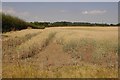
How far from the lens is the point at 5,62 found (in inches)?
480

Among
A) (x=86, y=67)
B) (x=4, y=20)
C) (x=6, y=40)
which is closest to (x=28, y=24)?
(x=4, y=20)

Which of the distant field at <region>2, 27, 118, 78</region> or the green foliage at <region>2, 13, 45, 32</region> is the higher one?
the green foliage at <region>2, 13, 45, 32</region>

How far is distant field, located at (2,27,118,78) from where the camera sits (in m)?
10.8

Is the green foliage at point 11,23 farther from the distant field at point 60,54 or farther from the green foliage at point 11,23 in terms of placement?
the distant field at point 60,54

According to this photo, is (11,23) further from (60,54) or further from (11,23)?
(60,54)

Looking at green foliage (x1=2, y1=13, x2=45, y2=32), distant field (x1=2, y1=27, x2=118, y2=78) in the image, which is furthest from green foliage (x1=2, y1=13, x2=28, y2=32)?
distant field (x1=2, y1=27, x2=118, y2=78)

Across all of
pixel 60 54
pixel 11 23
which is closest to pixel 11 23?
pixel 11 23

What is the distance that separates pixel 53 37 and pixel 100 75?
4.73m

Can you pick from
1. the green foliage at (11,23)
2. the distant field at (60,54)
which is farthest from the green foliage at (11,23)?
the distant field at (60,54)

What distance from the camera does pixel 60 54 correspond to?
12.8m

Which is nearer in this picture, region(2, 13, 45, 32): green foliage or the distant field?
the distant field

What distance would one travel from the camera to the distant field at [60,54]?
10773mm

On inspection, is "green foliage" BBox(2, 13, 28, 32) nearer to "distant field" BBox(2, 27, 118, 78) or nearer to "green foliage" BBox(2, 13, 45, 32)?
"green foliage" BBox(2, 13, 45, 32)

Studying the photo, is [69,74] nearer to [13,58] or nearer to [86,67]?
[86,67]
